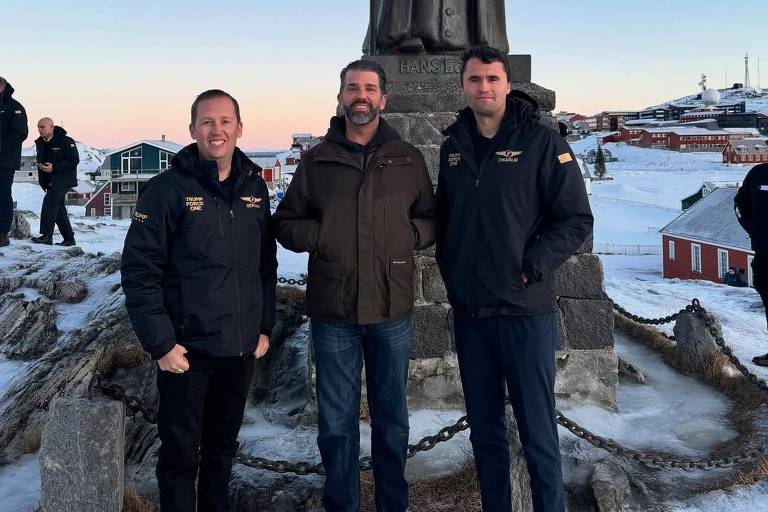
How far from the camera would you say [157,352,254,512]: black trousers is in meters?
2.92

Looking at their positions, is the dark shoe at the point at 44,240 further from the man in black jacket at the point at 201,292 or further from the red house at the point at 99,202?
the red house at the point at 99,202

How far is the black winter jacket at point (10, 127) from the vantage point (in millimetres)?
8266

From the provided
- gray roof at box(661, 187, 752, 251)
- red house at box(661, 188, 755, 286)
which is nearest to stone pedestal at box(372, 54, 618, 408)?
red house at box(661, 188, 755, 286)

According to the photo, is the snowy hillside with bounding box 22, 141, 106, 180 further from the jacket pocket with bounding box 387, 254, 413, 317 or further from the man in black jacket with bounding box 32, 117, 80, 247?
the jacket pocket with bounding box 387, 254, 413, 317

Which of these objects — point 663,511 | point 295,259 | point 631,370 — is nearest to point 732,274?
point 295,259

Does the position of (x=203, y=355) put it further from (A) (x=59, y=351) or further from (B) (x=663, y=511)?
(A) (x=59, y=351)

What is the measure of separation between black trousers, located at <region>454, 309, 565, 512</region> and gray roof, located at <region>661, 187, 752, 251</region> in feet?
79.1

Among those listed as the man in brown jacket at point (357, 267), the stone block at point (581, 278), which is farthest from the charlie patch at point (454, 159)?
the stone block at point (581, 278)

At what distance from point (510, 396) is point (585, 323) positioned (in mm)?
1967

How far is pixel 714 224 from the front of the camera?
2642 centimetres

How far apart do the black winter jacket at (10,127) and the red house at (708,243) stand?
23.5 metres

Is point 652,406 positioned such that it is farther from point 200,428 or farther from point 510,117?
point 200,428

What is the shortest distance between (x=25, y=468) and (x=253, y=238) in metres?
2.70

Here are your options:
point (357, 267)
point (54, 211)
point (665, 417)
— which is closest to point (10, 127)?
point (54, 211)
